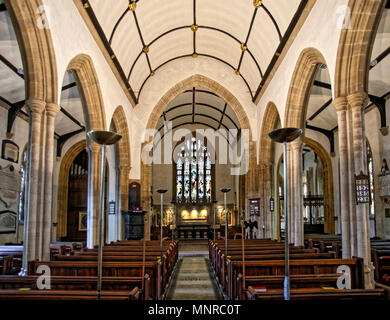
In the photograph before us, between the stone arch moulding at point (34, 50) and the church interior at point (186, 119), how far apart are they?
0.08 ft

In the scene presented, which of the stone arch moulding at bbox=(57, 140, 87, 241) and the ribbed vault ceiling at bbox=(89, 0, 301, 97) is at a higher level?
the ribbed vault ceiling at bbox=(89, 0, 301, 97)

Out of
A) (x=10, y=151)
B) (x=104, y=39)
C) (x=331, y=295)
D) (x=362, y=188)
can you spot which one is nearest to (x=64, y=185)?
(x=10, y=151)

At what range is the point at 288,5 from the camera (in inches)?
354

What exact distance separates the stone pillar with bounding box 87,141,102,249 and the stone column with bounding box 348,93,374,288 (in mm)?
6454

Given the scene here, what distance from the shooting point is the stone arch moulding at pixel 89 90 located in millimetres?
8861

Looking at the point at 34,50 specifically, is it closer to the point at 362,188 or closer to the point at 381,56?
the point at 362,188

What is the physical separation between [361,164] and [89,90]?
6.71 m

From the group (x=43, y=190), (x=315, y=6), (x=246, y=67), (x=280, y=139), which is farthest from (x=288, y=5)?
(x=43, y=190)

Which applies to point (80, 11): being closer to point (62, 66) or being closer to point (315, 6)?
point (62, 66)

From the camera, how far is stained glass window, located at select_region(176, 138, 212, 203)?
2370 centimetres

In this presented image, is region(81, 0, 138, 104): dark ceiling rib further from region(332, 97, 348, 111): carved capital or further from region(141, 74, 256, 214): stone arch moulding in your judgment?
region(332, 97, 348, 111): carved capital

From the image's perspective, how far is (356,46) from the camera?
6.50m

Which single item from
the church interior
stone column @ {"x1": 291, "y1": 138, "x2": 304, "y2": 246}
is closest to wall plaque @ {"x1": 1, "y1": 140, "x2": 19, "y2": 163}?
the church interior
